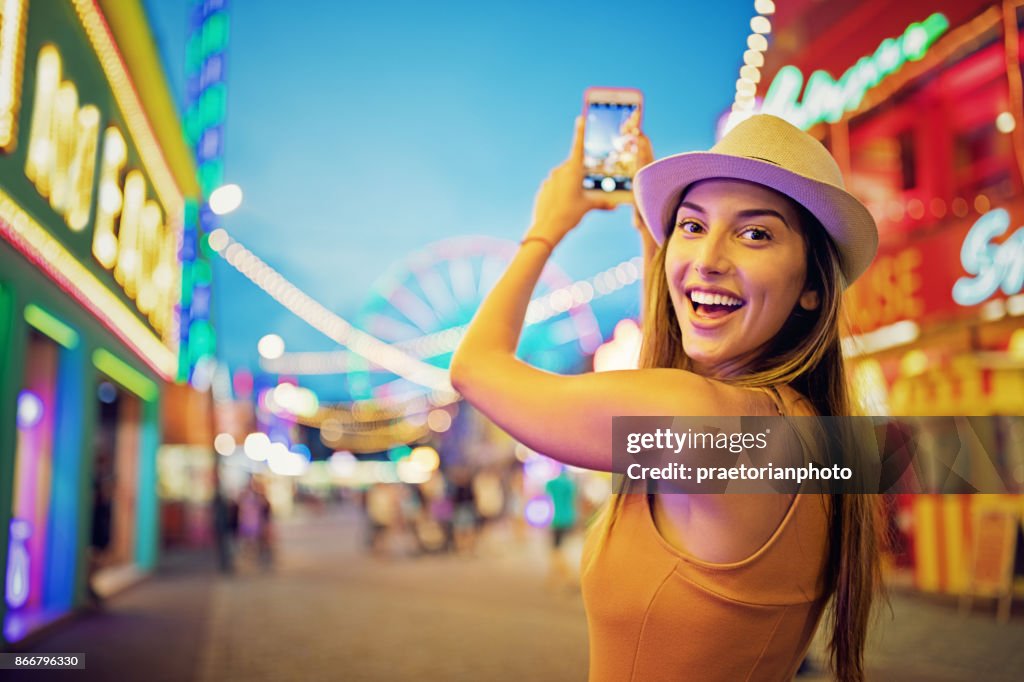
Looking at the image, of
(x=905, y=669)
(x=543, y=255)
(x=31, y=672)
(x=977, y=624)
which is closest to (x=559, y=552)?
(x=977, y=624)

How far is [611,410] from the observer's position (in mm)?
1164

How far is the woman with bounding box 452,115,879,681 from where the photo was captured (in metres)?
1.19

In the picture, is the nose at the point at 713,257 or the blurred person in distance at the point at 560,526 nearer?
the nose at the point at 713,257

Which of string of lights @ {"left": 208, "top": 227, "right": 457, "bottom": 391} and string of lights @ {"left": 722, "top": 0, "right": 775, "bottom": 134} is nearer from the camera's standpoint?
string of lights @ {"left": 722, "top": 0, "right": 775, "bottom": 134}

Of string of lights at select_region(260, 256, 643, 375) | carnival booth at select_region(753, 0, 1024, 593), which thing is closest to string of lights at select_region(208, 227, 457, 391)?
string of lights at select_region(260, 256, 643, 375)

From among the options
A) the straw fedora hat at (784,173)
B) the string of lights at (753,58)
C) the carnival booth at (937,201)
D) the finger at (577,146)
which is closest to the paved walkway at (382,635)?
the carnival booth at (937,201)

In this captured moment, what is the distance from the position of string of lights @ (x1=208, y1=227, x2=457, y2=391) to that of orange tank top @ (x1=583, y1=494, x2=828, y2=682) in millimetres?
5877

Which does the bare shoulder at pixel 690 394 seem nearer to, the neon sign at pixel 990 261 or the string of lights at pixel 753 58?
the string of lights at pixel 753 58

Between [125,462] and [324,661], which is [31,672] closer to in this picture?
[324,661]

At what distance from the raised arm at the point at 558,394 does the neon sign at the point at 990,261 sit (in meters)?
8.29

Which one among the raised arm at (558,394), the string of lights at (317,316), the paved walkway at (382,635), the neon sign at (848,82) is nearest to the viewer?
the raised arm at (558,394)

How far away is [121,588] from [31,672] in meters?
5.09

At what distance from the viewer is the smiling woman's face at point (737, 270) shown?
50.5 inches

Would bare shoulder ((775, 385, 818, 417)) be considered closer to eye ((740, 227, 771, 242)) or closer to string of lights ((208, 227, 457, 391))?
eye ((740, 227, 771, 242))
